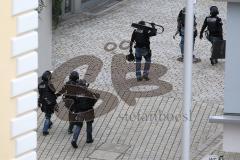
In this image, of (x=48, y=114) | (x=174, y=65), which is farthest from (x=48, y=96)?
(x=174, y=65)

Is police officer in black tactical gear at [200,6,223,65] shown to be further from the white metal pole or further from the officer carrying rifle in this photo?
the white metal pole

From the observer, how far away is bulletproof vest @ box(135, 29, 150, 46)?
19016 mm

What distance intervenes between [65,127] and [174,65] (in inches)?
189

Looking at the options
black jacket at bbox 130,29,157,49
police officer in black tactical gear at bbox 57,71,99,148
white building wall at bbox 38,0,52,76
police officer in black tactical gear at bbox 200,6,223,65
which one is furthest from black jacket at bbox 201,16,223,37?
police officer in black tactical gear at bbox 57,71,99,148

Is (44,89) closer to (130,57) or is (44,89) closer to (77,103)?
(77,103)

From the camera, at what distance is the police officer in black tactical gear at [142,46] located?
19.1 meters

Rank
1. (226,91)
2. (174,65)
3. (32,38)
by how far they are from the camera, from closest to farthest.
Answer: (32,38), (226,91), (174,65)

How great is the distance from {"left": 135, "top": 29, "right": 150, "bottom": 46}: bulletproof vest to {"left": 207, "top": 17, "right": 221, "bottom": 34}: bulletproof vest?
1.99m

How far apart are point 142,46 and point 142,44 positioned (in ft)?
0.25

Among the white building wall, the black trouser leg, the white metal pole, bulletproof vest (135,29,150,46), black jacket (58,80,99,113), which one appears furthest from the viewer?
the white building wall

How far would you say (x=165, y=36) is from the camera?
2331cm

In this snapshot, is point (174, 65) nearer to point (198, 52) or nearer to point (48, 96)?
point (198, 52)

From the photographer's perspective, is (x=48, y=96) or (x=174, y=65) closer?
(x=48, y=96)

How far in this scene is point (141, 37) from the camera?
19.0m
